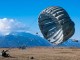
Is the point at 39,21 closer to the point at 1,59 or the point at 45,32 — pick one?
the point at 45,32

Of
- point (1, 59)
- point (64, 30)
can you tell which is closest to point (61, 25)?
point (64, 30)

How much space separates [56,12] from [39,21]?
506cm

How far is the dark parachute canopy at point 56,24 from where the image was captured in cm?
5350

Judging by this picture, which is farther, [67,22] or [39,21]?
[39,21]

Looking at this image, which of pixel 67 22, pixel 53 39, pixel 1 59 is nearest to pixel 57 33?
pixel 53 39

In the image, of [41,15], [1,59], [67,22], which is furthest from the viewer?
[1,59]

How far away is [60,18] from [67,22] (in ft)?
4.50

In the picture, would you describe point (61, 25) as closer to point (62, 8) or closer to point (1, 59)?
point (62, 8)

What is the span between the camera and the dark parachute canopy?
176 ft

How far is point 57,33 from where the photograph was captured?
57.8m

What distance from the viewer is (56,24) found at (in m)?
58.2

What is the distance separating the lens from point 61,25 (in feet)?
178

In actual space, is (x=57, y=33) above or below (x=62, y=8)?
below

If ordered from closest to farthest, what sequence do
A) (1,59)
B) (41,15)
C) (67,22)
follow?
(67,22) < (41,15) < (1,59)
